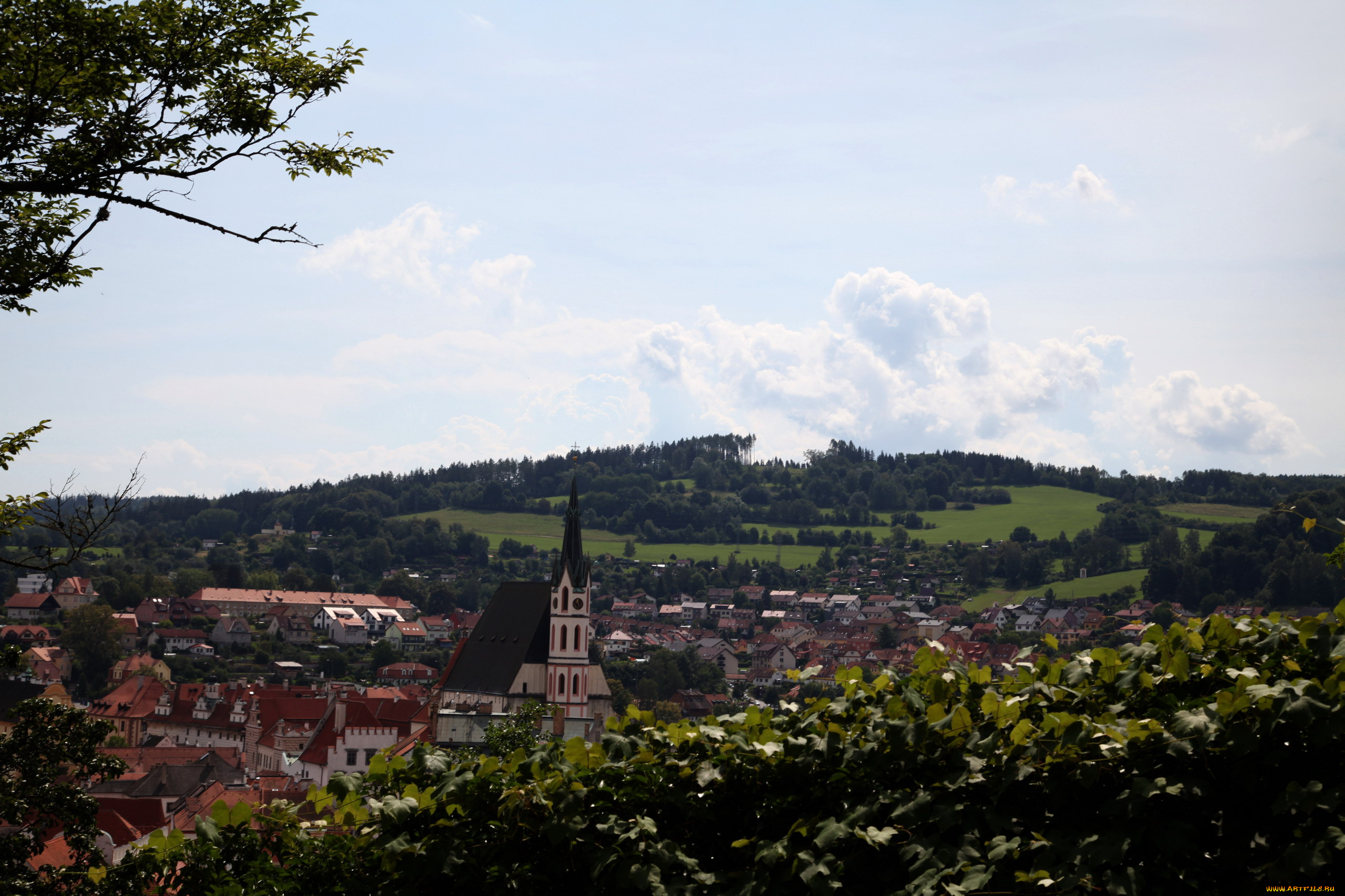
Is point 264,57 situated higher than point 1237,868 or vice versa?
point 264,57

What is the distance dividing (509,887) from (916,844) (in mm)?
1865

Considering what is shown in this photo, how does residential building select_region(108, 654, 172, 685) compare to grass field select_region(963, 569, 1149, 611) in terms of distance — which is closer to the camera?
residential building select_region(108, 654, 172, 685)

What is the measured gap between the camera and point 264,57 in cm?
877

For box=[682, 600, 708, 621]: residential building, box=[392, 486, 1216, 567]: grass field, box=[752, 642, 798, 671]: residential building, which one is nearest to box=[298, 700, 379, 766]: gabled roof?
box=[752, 642, 798, 671]: residential building

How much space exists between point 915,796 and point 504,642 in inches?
2684

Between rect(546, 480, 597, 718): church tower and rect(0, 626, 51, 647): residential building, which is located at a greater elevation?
rect(546, 480, 597, 718): church tower

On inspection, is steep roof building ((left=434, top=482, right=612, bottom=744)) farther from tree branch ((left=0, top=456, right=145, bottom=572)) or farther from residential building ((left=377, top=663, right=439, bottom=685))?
tree branch ((left=0, top=456, right=145, bottom=572))

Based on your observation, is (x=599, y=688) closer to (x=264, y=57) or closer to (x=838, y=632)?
(x=264, y=57)

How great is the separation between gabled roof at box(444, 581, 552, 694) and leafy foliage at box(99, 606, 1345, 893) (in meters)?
64.9

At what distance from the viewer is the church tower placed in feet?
222

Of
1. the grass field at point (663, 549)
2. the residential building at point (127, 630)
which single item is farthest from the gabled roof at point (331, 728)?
the grass field at point (663, 549)

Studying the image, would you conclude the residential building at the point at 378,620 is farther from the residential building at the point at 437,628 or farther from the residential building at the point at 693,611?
the residential building at the point at 693,611

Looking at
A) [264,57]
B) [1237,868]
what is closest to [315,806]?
[1237,868]

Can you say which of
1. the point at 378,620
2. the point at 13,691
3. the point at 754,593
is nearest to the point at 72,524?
the point at 13,691
